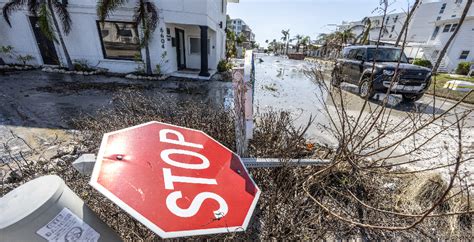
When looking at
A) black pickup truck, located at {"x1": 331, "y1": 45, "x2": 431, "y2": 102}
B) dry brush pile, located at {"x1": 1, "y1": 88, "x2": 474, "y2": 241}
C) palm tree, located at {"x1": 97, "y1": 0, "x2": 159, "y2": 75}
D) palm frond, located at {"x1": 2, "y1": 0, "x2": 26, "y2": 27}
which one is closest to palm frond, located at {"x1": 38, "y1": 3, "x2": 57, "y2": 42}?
palm frond, located at {"x1": 2, "y1": 0, "x2": 26, "y2": 27}

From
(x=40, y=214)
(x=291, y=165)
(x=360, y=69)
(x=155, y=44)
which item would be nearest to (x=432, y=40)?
(x=360, y=69)

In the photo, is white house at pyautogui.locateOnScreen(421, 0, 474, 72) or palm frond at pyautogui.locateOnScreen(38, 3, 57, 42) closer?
palm frond at pyautogui.locateOnScreen(38, 3, 57, 42)

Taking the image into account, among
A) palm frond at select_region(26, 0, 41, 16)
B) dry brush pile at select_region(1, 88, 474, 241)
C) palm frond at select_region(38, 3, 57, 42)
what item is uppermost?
palm frond at select_region(26, 0, 41, 16)

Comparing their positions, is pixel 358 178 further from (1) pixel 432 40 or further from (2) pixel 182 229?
(1) pixel 432 40

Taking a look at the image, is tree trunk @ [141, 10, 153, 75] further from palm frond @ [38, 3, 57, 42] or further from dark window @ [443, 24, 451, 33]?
dark window @ [443, 24, 451, 33]

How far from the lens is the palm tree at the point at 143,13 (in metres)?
7.95

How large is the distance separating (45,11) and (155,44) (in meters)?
4.28

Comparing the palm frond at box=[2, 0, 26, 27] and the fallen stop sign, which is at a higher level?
the palm frond at box=[2, 0, 26, 27]

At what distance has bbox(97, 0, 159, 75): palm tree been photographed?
795 centimetres

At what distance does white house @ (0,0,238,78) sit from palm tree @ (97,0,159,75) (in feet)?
2.06

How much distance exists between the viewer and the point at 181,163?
3.52 feet

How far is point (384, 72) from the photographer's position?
6.39 m

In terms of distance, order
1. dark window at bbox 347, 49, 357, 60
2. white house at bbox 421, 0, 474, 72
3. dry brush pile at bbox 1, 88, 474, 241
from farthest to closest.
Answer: white house at bbox 421, 0, 474, 72, dark window at bbox 347, 49, 357, 60, dry brush pile at bbox 1, 88, 474, 241

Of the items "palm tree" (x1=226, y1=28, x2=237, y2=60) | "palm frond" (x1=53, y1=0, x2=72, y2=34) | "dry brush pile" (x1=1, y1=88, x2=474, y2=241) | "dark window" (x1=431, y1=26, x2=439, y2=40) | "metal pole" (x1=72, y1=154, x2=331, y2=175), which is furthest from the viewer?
"dark window" (x1=431, y1=26, x2=439, y2=40)
